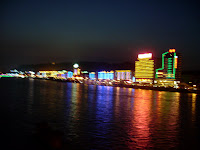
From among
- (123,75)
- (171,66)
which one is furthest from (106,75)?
(171,66)

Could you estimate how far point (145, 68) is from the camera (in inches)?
3329

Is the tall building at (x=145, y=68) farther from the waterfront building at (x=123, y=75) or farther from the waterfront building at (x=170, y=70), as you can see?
the waterfront building at (x=123, y=75)

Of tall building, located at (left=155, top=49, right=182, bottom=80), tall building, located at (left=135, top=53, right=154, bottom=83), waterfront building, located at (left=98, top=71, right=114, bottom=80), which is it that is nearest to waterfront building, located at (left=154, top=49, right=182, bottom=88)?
tall building, located at (left=155, top=49, right=182, bottom=80)

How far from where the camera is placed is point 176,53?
75.7m

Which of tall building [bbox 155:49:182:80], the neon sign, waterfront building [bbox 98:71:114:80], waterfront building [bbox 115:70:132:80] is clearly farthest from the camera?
waterfront building [bbox 98:71:114:80]

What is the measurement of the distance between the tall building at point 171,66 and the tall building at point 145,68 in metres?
4.02

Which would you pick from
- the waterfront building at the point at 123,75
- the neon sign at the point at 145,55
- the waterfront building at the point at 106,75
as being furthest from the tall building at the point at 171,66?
the waterfront building at the point at 106,75

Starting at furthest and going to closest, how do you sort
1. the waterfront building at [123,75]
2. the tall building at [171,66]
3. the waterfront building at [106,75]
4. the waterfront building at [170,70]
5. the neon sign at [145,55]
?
the waterfront building at [106,75]
the waterfront building at [123,75]
the neon sign at [145,55]
the tall building at [171,66]
the waterfront building at [170,70]


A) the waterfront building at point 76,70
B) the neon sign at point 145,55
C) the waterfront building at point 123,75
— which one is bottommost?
the waterfront building at point 123,75

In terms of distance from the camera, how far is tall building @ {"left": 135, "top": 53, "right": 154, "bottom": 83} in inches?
3233

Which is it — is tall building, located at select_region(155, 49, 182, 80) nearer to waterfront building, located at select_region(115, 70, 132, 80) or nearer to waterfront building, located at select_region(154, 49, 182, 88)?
waterfront building, located at select_region(154, 49, 182, 88)

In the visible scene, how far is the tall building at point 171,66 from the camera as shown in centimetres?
7325

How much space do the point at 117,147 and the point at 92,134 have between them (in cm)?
184

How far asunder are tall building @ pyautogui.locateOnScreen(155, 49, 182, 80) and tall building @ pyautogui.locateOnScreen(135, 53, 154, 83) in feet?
13.2
